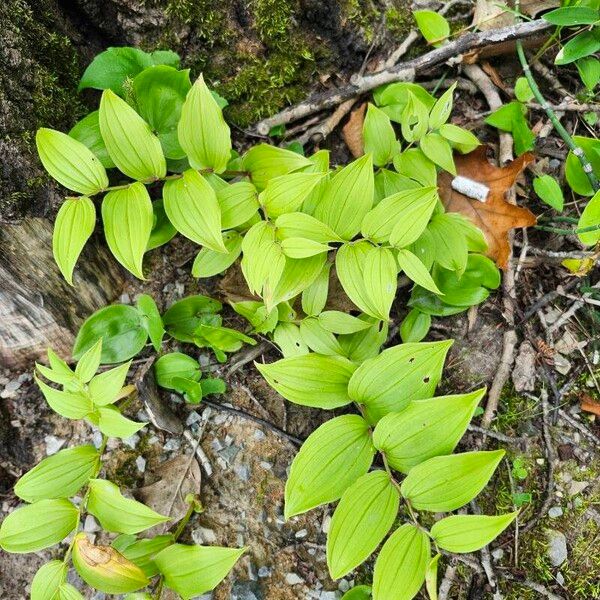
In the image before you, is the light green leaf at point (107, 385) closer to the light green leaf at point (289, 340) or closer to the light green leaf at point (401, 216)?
the light green leaf at point (289, 340)

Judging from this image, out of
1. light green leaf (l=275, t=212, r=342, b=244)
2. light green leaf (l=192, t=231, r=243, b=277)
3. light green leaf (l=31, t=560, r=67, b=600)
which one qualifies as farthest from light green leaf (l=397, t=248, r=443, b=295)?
light green leaf (l=31, t=560, r=67, b=600)

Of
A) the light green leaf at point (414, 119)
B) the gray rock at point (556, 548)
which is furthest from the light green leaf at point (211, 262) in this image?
the gray rock at point (556, 548)

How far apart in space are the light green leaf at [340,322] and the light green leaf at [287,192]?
0.46m

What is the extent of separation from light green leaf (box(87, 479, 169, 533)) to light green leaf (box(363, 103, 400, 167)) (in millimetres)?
1680

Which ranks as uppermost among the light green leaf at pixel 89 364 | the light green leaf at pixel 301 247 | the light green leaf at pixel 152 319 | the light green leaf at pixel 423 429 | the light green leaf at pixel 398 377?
the light green leaf at pixel 89 364

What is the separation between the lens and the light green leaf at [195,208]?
205cm

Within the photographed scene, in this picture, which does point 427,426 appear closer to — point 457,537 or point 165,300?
point 457,537

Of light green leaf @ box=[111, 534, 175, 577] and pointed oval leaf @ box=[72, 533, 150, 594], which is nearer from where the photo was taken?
pointed oval leaf @ box=[72, 533, 150, 594]

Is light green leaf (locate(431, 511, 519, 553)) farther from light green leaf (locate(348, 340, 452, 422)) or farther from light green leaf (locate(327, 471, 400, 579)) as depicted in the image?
light green leaf (locate(348, 340, 452, 422))

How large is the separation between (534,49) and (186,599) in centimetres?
284

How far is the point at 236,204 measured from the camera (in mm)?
2223

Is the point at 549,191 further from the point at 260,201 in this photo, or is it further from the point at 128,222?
the point at 128,222

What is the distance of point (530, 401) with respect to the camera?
252 cm

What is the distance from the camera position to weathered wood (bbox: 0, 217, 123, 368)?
2.18m
